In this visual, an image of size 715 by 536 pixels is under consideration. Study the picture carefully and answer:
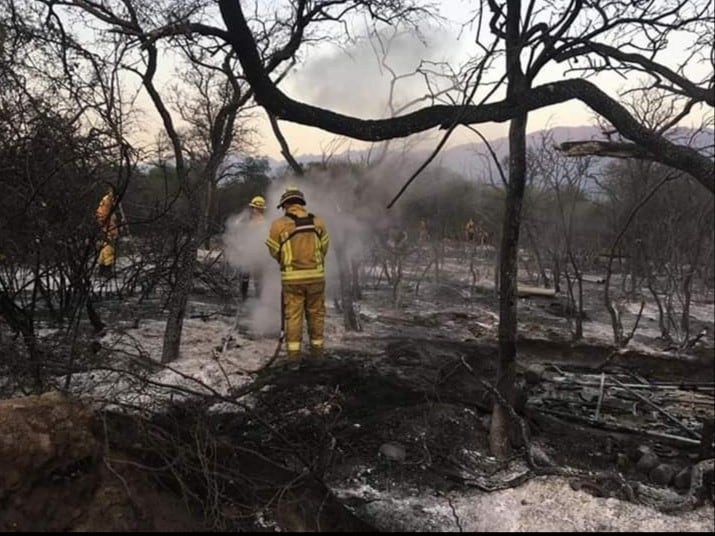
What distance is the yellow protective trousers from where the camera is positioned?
6512mm

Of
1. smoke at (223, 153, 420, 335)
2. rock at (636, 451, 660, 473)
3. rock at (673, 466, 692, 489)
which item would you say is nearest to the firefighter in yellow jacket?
smoke at (223, 153, 420, 335)

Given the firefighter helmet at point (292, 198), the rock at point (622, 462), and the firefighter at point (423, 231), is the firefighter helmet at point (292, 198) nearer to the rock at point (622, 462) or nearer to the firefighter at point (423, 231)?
the rock at point (622, 462)

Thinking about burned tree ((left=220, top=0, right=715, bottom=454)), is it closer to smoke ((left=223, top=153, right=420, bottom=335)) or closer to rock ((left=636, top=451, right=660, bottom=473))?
rock ((left=636, top=451, right=660, bottom=473))

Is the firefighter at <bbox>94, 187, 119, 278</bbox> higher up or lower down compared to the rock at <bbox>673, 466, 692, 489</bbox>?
higher up

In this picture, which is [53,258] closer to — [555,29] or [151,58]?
[151,58]

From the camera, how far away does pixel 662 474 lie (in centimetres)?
423

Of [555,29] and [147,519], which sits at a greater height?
[555,29]

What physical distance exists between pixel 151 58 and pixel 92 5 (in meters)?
1.12

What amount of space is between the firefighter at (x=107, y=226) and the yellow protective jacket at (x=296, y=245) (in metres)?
1.75

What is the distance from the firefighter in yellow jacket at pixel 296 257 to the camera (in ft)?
21.4

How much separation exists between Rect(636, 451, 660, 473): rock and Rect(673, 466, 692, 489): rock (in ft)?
0.71

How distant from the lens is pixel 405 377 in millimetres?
6461

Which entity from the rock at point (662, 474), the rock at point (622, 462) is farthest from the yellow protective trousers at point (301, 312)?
the rock at point (662, 474)

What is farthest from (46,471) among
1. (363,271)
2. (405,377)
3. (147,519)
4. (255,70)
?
(363,271)
